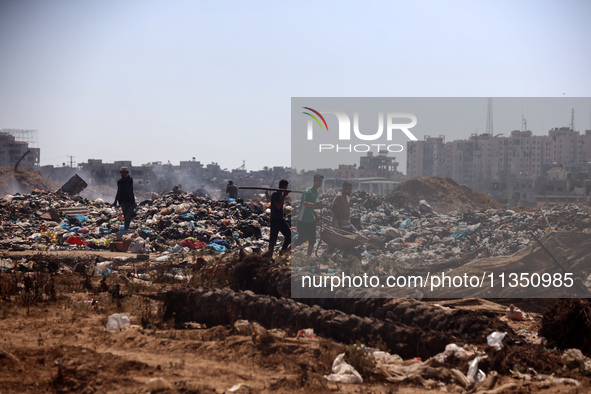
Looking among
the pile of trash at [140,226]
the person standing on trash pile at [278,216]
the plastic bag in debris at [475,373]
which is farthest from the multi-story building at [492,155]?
the plastic bag in debris at [475,373]

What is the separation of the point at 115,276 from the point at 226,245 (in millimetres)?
3900

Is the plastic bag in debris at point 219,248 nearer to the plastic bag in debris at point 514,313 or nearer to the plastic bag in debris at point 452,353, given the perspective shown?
the plastic bag in debris at point 514,313

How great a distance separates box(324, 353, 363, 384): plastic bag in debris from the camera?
385 cm

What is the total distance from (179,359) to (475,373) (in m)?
2.31

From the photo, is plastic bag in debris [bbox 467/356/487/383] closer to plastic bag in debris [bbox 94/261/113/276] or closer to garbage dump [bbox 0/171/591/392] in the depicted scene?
garbage dump [bbox 0/171/591/392]

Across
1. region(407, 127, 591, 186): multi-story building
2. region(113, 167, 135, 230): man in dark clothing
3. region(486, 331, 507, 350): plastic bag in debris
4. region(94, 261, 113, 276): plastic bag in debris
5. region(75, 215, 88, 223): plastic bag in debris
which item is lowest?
region(94, 261, 113, 276): plastic bag in debris

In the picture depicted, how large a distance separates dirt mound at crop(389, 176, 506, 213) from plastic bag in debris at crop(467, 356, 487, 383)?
742 centimetres

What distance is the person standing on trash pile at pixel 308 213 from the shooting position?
26.0 feet

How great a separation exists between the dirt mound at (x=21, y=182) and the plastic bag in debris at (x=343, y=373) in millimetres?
38518

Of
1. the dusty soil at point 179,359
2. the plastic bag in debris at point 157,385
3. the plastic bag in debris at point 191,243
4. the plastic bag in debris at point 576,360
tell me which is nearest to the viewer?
the plastic bag in debris at point 157,385

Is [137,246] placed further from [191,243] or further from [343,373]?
[343,373]

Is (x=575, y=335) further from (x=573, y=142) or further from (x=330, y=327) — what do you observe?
(x=573, y=142)

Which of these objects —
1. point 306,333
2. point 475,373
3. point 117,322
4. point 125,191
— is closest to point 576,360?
point 475,373

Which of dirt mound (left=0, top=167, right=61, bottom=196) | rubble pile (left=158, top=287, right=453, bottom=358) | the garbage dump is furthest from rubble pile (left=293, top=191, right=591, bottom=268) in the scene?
dirt mound (left=0, top=167, right=61, bottom=196)
